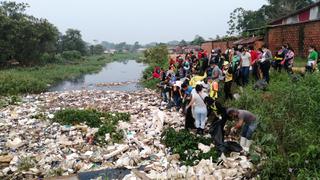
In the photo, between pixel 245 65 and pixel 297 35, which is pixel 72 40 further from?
pixel 245 65

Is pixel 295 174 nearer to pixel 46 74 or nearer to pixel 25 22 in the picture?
pixel 46 74

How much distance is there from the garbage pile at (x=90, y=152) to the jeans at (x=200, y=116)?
42.3 inches

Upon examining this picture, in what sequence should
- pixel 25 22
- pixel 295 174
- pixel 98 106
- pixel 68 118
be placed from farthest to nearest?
pixel 25 22 < pixel 98 106 < pixel 68 118 < pixel 295 174

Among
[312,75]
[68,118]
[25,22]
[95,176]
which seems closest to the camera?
[95,176]

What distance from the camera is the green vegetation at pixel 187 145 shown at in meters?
7.17

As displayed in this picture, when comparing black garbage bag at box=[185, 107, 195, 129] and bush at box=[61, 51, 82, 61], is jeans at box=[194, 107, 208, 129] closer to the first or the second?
black garbage bag at box=[185, 107, 195, 129]

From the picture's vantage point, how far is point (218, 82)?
1073cm

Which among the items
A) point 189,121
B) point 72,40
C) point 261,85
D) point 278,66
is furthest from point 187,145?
point 72,40

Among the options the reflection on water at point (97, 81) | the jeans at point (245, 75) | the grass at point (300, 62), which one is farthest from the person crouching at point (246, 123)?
the reflection on water at point (97, 81)

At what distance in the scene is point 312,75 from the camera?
8.60 metres

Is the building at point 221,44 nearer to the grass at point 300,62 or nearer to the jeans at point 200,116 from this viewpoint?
the grass at point 300,62

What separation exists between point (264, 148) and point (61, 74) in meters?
29.1

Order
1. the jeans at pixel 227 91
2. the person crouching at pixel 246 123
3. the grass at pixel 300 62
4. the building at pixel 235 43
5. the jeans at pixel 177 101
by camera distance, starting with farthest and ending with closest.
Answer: the building at pixel 235 43, the grass at pixel 300 62, the jeans at pixel 177 101, the jeans at pixel 227 91, the person crouching at pixel 246 123

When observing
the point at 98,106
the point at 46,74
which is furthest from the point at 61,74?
the point at 98,106
